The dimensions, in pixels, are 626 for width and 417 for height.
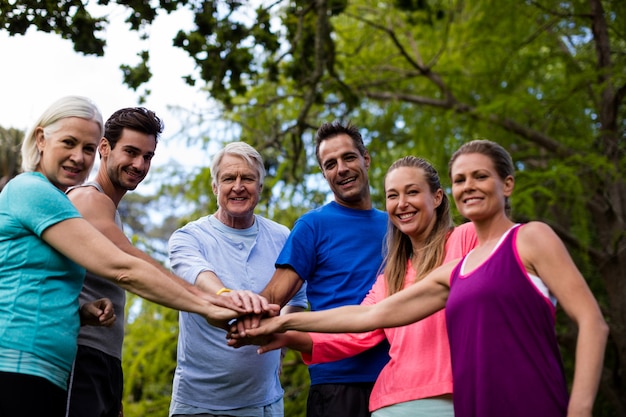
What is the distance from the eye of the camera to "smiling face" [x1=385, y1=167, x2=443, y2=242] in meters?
3.17

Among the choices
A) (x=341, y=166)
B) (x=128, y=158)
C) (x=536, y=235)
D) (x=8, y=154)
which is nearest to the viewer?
(x=536, y=235)

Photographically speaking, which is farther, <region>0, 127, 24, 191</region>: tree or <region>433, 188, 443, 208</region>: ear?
<region>0, 127, 24, 191</region>: tree

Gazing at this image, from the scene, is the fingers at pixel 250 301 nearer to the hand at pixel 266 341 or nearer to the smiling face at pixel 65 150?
the hand at pixel 266 341

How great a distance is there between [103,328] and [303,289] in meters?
1.07

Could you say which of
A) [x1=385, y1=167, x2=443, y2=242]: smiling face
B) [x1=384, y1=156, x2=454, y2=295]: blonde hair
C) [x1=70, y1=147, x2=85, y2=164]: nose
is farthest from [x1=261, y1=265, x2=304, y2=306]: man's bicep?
[x1=70, y1=147, x2=85, y2=164]: nose

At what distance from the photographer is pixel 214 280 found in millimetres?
3279

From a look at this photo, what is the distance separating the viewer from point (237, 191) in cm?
356

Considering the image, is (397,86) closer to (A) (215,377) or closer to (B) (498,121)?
(B) (498,121)

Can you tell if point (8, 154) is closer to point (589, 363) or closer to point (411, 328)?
point (411, 328)

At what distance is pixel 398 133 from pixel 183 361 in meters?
7.05

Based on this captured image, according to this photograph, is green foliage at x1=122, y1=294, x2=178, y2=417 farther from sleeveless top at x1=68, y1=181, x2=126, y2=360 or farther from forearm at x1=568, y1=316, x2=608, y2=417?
forearm at x1=568, y1=316, x2=608, y2=417

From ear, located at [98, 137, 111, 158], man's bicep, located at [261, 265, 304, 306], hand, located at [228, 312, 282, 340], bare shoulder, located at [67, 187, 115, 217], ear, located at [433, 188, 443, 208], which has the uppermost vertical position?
ear, located at [98, 137, 111, 158]

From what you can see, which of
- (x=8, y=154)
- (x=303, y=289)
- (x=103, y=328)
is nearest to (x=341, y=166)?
(x=303, y=289)

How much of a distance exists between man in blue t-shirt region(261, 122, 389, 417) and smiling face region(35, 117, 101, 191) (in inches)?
42.3
